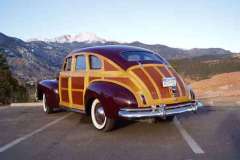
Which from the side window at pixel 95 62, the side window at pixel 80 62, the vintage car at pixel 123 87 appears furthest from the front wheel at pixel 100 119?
the side window at pixel 80 62

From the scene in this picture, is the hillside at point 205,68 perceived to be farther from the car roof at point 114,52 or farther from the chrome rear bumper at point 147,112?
the chrome rear bumper at point 147,112

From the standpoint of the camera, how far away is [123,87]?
785cm

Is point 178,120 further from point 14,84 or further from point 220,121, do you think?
point 14,84

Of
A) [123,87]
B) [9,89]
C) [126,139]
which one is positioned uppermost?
[123,87]

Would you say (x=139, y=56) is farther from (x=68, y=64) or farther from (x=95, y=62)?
(x=68, y=64)

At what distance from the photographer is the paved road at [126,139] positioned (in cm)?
625

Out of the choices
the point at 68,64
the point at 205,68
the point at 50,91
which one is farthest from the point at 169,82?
the point at 205,68

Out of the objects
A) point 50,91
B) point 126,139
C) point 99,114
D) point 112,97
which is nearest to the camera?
point 126,139

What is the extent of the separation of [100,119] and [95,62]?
4.16 ft

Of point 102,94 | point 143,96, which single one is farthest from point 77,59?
point 143,96

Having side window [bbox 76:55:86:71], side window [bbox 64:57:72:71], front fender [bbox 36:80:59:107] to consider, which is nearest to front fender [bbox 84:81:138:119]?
side window [bbox 76:55:86:71]

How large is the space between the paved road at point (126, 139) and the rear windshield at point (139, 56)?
4.65 ft

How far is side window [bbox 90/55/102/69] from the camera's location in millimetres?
8765

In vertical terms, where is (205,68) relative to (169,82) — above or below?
above
